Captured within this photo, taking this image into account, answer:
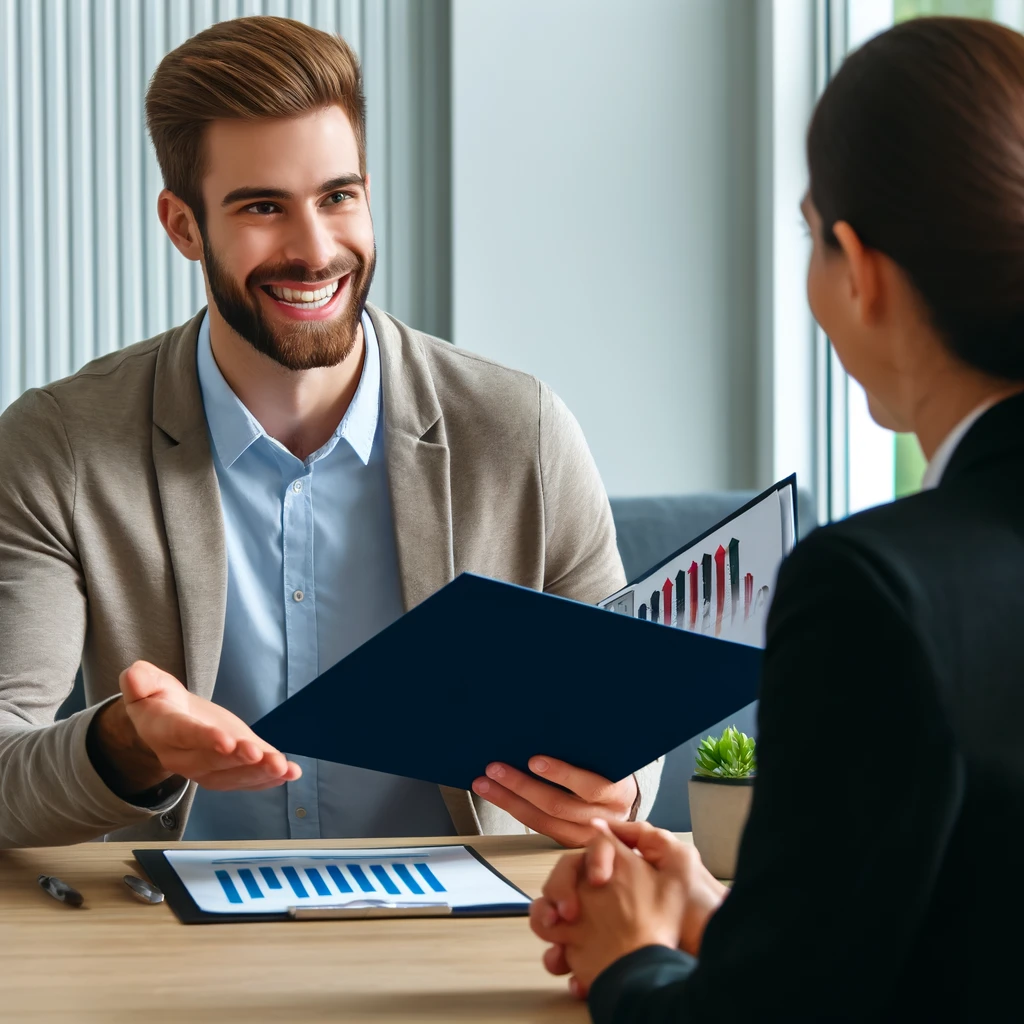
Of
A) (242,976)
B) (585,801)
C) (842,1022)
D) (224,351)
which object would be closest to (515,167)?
(224,351)

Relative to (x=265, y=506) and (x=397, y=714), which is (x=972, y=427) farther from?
(x=265, y=506)

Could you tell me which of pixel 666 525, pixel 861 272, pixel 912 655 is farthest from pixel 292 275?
pixel 912 655

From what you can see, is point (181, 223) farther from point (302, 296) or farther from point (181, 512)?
point (181, 512)

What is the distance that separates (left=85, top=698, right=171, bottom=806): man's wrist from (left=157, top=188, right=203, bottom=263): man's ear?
81 centimetres

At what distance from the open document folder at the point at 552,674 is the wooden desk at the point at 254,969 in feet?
0.52

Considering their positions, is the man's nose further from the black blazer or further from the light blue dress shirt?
the black blazer

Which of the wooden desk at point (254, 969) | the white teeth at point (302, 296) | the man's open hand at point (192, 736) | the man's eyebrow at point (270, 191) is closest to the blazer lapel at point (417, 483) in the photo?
the white teeth at point (302, 296)

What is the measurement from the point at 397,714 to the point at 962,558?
1.86ft

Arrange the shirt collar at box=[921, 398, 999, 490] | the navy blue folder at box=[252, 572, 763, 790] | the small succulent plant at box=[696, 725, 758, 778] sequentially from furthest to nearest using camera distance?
the small succulent plant at box=[696, 725, 758, 778]
the navy blue folder at box=[252, 572, 763, 790]
the shirt collar at box=[921, 398, 999, 490]

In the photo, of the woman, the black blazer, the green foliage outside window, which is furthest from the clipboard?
the green foliage outside window

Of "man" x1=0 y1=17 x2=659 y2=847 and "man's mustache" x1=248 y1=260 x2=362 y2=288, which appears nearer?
"man" x1=0 y1=17 x2=659 y2=847

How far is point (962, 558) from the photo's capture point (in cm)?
54

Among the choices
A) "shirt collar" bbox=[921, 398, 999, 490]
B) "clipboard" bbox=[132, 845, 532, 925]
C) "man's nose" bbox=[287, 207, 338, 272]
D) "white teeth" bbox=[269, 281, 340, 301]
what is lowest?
"clipboard" bbox=[132, 845, 532, 925]

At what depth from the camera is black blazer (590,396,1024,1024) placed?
509 millimetres
